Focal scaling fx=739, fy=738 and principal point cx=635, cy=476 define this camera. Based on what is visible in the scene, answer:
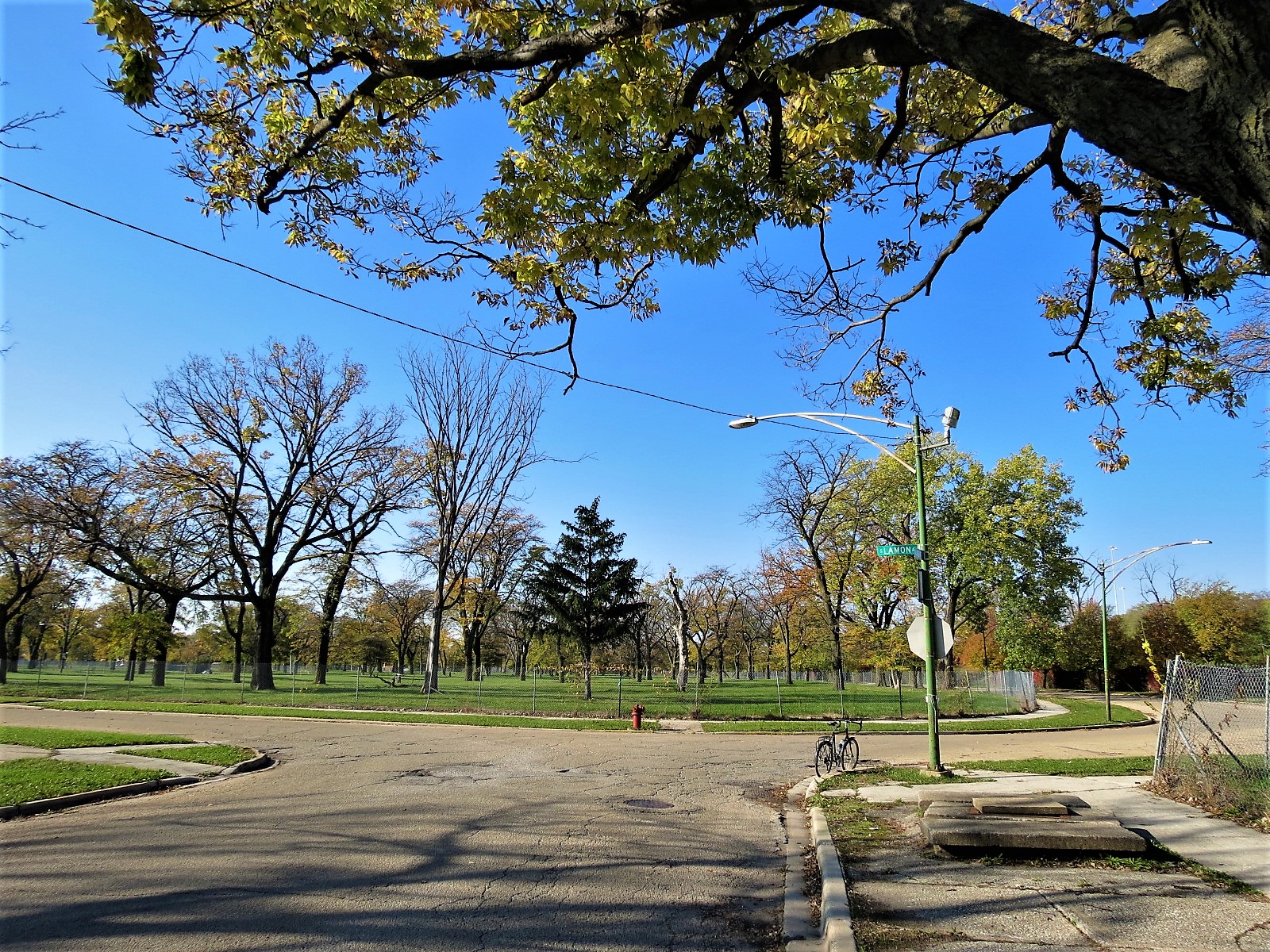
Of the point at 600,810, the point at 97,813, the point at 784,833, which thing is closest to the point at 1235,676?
the point at 784,833

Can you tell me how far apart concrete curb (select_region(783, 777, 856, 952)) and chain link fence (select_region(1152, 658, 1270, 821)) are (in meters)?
4.99

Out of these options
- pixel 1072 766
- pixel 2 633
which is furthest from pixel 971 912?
pixel 2 633

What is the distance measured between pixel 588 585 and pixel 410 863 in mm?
30657

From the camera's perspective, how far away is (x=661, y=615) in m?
78.1

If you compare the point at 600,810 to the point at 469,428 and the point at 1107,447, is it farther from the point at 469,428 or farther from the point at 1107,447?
the point at 469,428

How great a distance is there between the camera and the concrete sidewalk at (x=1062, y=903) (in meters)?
4.83

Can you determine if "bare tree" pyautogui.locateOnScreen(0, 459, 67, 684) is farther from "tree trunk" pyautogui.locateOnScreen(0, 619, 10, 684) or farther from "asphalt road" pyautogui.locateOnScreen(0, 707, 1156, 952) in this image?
"asphalt road" pyautogui.locateOnScreen(0, 707, 1156, 952)

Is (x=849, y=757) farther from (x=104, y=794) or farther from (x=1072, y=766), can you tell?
(x=104, y=794)

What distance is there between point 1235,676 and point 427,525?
47822mm

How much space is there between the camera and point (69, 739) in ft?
52.5

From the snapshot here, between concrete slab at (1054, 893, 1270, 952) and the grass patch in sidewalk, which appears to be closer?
concrete slab at (1054, 893, 1270, 952)

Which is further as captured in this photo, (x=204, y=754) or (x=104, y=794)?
(x=204, y=754)

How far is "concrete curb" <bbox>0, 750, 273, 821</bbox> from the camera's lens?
9031 mm

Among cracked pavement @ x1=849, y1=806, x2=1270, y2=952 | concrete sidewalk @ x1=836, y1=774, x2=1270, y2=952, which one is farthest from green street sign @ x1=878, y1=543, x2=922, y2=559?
cracked pavement @ x1=849, y1=806, x2=1270, y2=952
